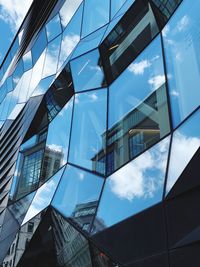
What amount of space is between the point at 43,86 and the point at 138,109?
7.52 metres

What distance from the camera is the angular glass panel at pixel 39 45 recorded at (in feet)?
57.1

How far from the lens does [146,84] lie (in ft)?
24.5

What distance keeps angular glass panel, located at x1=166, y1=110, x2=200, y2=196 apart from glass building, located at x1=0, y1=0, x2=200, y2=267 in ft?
0.06

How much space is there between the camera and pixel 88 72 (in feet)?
34.1

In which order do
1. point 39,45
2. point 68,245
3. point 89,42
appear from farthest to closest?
point 39,45, point 89,42, point 68,245

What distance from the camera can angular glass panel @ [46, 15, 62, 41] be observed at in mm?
15273

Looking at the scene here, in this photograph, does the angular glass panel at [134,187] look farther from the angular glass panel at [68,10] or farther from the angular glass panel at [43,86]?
the angular glass panel at [68,10]

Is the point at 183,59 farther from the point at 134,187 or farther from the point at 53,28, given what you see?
the point at 53,28

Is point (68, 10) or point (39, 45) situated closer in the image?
point (68, 10)

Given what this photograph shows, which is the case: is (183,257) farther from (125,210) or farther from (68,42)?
(68,42)

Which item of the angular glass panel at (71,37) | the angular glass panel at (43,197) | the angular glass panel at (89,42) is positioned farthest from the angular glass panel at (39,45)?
the angular glass panel at (43,197)

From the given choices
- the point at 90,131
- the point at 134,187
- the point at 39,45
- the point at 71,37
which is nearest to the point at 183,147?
the point at 134,187

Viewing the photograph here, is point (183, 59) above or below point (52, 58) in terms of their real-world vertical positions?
below

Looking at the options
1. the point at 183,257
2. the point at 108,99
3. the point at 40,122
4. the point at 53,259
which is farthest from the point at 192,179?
the point at 40,122
